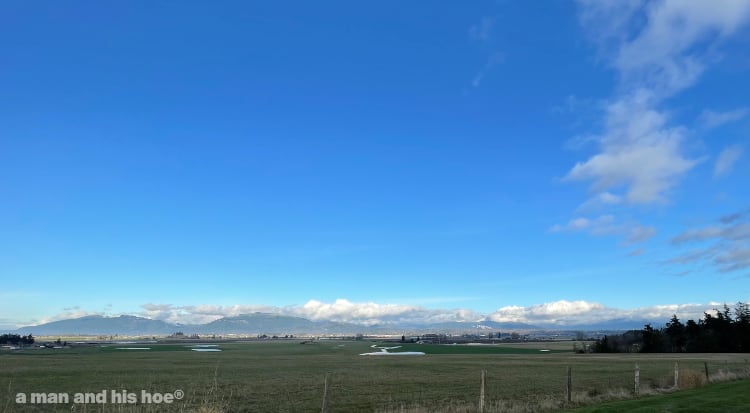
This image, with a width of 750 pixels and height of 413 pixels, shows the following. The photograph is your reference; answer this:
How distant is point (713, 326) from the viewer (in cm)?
10744

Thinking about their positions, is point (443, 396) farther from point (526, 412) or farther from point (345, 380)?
point (345, 380)

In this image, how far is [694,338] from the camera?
10706 cm

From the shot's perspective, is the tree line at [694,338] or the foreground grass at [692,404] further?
the tree line at [694,338]

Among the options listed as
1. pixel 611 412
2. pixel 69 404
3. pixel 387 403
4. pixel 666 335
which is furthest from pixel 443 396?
pixel 666 335

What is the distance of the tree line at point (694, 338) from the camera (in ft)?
334

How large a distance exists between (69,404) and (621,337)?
388ft

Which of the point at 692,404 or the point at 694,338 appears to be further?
the point at 694,338

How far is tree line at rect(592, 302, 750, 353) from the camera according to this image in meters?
102

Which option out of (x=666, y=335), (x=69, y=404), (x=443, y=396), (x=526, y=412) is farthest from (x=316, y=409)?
(x=666, y=335)

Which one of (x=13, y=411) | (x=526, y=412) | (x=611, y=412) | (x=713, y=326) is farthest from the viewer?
(x=713, y=326)

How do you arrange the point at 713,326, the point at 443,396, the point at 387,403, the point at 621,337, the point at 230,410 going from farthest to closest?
the point at 621,337
the point at 713,326
the point at 443,396
the point at 387,403
the point at 230,410

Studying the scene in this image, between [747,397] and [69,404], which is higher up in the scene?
[747,397]

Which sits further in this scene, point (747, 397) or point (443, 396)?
point (443, 396)

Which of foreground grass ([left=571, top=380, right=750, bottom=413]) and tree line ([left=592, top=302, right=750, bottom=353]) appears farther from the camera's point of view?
tree line ([left=592, top=302, right=750, bottom=353])
